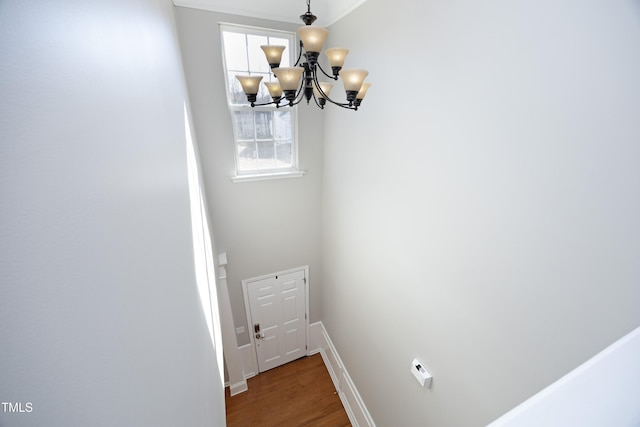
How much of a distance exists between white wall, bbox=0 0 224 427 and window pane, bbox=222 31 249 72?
7.25 ft

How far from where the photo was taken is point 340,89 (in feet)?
9.02

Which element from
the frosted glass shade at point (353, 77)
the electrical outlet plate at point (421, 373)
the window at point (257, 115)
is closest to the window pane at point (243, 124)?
the window at point (257, 115)

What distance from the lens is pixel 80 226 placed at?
0.42 m

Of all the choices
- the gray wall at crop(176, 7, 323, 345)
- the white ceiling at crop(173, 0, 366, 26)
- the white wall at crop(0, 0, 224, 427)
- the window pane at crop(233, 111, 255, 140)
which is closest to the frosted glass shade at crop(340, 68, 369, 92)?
the white wall at crop(0, 0, 224, 427)

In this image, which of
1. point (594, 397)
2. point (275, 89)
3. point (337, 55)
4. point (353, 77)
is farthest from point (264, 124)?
point (594, 397)

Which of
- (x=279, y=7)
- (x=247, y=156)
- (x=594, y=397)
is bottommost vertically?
(x=594, y=397)

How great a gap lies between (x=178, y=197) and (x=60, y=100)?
0.94 metres

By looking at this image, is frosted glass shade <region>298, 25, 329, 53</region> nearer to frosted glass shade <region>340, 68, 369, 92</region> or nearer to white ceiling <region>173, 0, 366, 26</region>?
frosted glass shade <region>340, 68, 369, 92</region>

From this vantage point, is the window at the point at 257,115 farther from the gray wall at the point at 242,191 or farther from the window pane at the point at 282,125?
the gray wall at the point at 242,191

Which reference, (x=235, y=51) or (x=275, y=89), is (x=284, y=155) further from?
(x=275, y=89)

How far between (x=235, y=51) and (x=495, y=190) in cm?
298

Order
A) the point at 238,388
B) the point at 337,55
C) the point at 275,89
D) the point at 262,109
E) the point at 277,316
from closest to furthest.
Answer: the point at 337,55
the point at 275,89
the point at 262,109
the point at 238,388
the point at 277,316

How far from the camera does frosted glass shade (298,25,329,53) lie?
117 cm

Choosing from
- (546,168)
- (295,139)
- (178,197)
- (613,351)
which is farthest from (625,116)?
(295,139)
